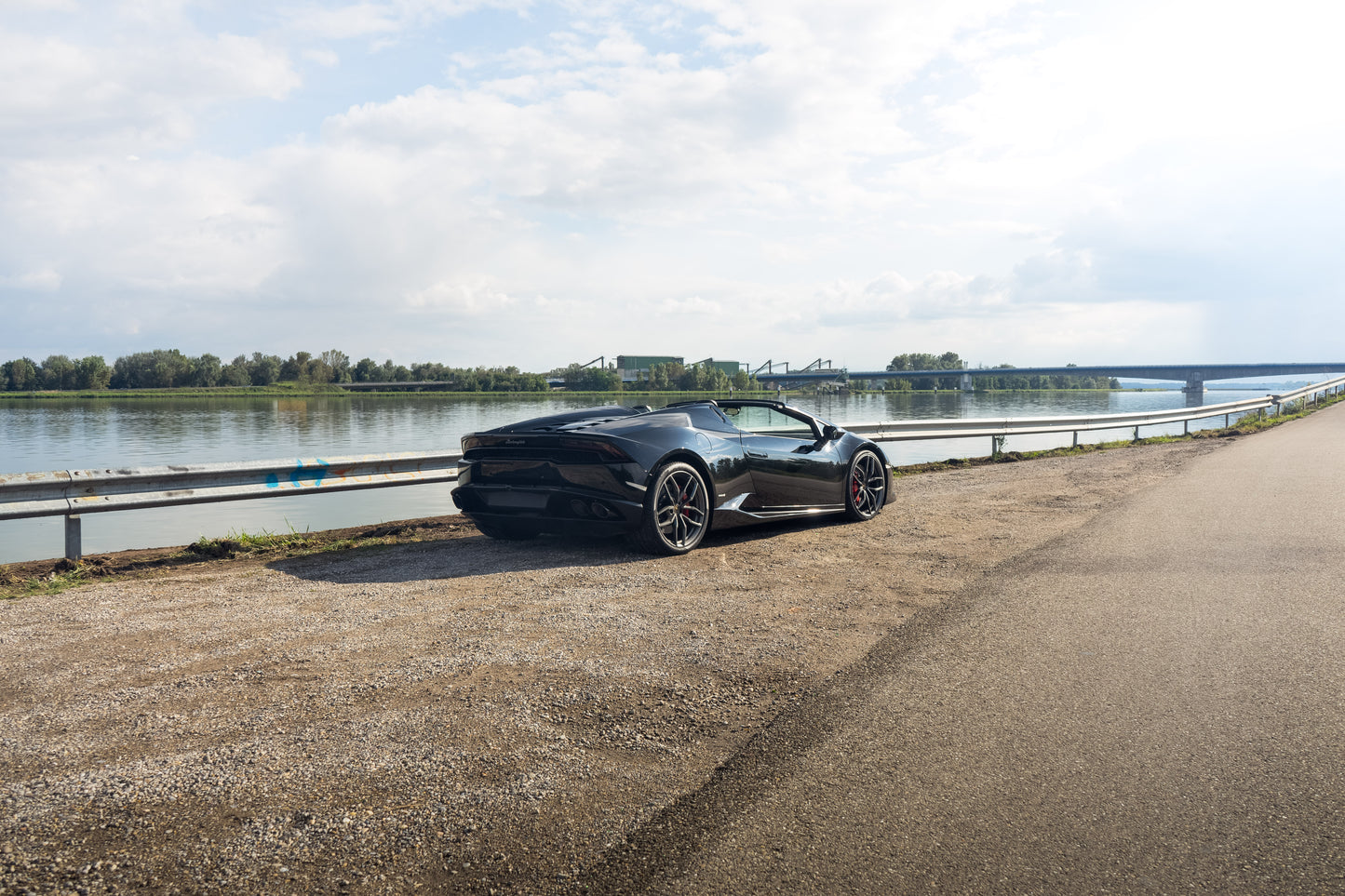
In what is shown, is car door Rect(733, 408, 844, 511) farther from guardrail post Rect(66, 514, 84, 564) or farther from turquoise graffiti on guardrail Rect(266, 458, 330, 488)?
guardrail post Rect(66, 514, 84, 564)

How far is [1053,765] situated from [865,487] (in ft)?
19.7

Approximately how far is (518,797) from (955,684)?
200cm

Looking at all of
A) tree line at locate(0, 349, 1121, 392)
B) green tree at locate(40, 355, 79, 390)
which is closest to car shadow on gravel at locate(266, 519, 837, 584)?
tree line at locate(0, 349, 1121, 392)

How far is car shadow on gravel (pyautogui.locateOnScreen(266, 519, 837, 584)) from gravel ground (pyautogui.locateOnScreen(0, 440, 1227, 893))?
0.05 metres

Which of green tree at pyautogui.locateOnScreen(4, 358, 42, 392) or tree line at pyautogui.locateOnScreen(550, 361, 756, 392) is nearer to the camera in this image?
green tree at pyautogui.locateOnScreen(4, 358, 42, 392)

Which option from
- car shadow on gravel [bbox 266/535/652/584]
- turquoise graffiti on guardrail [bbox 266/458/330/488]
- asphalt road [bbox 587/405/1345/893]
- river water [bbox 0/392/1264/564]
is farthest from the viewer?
river water [bbox 0/392/1264/564]

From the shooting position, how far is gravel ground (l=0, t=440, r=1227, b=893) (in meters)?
2.36

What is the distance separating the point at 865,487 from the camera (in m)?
8.84

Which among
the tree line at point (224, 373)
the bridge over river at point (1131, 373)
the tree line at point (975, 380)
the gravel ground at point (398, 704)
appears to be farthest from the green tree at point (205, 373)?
the gravel ground at point (398, 704)

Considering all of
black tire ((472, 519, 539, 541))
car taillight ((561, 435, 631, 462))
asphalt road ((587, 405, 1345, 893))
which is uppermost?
car taillight ((561, 435, 631, 462))

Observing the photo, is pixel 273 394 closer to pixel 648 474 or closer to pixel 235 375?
pixel 235 375

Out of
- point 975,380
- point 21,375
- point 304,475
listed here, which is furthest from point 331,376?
point 304,475

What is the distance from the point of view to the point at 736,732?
319 centimetres

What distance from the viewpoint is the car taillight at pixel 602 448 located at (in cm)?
655
